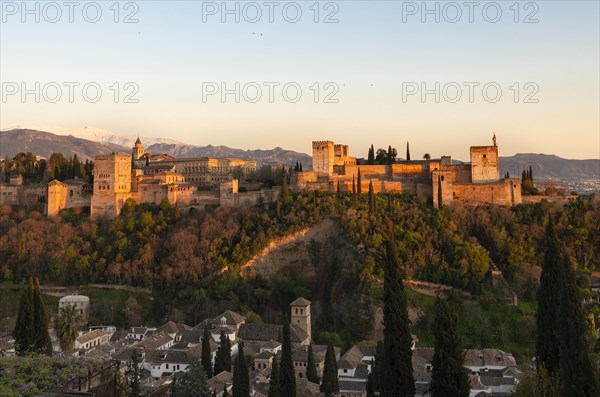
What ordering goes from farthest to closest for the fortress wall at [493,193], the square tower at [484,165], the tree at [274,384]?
the square tower at [484,165], the fortress wall at [493,193], the tree at [274,384]

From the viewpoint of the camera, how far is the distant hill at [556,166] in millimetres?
161750

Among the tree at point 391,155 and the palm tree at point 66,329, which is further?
the tree at point 391,155

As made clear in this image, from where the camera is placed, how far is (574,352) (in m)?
16.9

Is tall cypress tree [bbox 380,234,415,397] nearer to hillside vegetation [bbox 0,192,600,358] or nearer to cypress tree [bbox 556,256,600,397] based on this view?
cypress tree [bbox 556,256,600,397]

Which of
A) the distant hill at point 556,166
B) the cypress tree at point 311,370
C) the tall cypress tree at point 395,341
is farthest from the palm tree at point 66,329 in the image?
the distant hill at point 556,166

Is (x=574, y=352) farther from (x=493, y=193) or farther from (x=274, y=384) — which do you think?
(x=493, y=193)

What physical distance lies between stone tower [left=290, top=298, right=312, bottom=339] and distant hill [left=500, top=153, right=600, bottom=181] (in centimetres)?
11758

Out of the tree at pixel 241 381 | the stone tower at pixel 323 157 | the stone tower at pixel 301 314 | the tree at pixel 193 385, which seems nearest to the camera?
the tree at pixel 193 385

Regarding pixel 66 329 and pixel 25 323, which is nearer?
pixel 25 323

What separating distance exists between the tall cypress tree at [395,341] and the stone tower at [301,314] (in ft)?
79.5

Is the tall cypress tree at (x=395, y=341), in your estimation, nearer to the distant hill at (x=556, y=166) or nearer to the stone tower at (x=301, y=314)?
the stone tower at (x=301, y=314)

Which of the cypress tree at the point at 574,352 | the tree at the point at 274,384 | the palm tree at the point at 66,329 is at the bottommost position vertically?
the tree at the point at 274,384

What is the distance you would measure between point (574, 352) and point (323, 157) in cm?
4701

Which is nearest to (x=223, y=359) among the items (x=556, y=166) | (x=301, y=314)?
(x=301, y=314)
